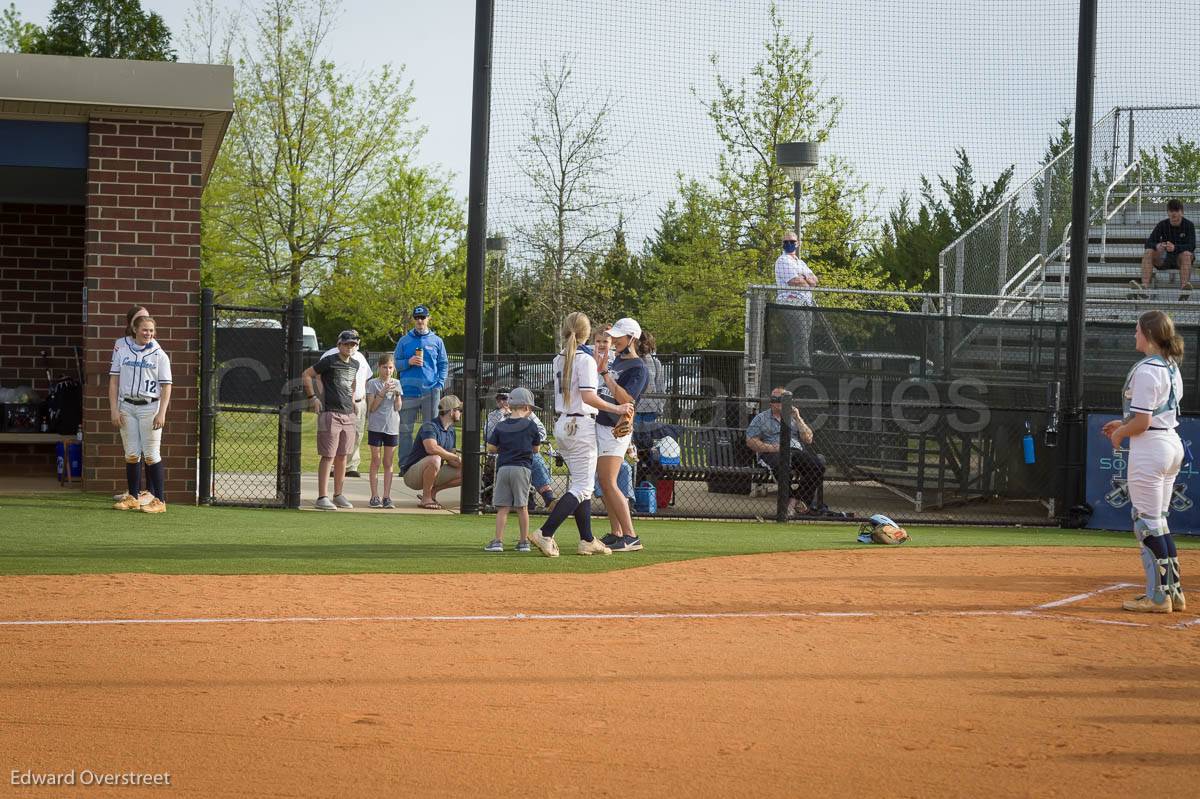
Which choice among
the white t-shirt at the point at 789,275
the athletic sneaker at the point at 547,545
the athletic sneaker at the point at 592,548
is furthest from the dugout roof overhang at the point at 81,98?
the white t-shirt at the point at 789,275

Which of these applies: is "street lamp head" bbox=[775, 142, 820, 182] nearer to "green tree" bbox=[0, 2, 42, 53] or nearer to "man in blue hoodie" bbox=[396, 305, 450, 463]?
"man in blue hoodie" bbox=[396, 305, 450, 463]

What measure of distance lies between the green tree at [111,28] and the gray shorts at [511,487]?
3835 cm

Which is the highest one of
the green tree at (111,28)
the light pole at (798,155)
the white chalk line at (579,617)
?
the green tree at (111,28)

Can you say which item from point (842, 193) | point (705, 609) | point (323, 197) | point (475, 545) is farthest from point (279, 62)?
point (705, 609)

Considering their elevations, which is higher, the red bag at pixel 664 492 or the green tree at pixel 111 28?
the green tree at pixel 111 28

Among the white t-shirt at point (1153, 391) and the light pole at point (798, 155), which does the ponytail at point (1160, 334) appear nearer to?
the white t-shirt at point (1153, 391)

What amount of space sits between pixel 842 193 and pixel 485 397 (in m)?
13.8

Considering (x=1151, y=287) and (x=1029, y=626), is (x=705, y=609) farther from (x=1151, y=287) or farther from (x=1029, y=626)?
(x=1151, y=287)

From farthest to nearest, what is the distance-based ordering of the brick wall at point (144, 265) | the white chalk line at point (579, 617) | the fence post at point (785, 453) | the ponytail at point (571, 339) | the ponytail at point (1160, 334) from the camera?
1. the fence post at point (785, 453)
2. the brick wall at point (144, 265)
3. the ponytail at point (571, 339)
4. the ponytail at point (1160, 334)
5. the white chalk line at point (579, 617)

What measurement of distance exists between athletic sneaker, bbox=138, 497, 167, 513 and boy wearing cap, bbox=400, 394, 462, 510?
2985 millimetres

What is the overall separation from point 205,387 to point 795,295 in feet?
25.7

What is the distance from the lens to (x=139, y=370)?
11.8 meters

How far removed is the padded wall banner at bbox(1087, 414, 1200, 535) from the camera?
13.8 metres

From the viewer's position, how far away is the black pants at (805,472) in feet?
46.6
